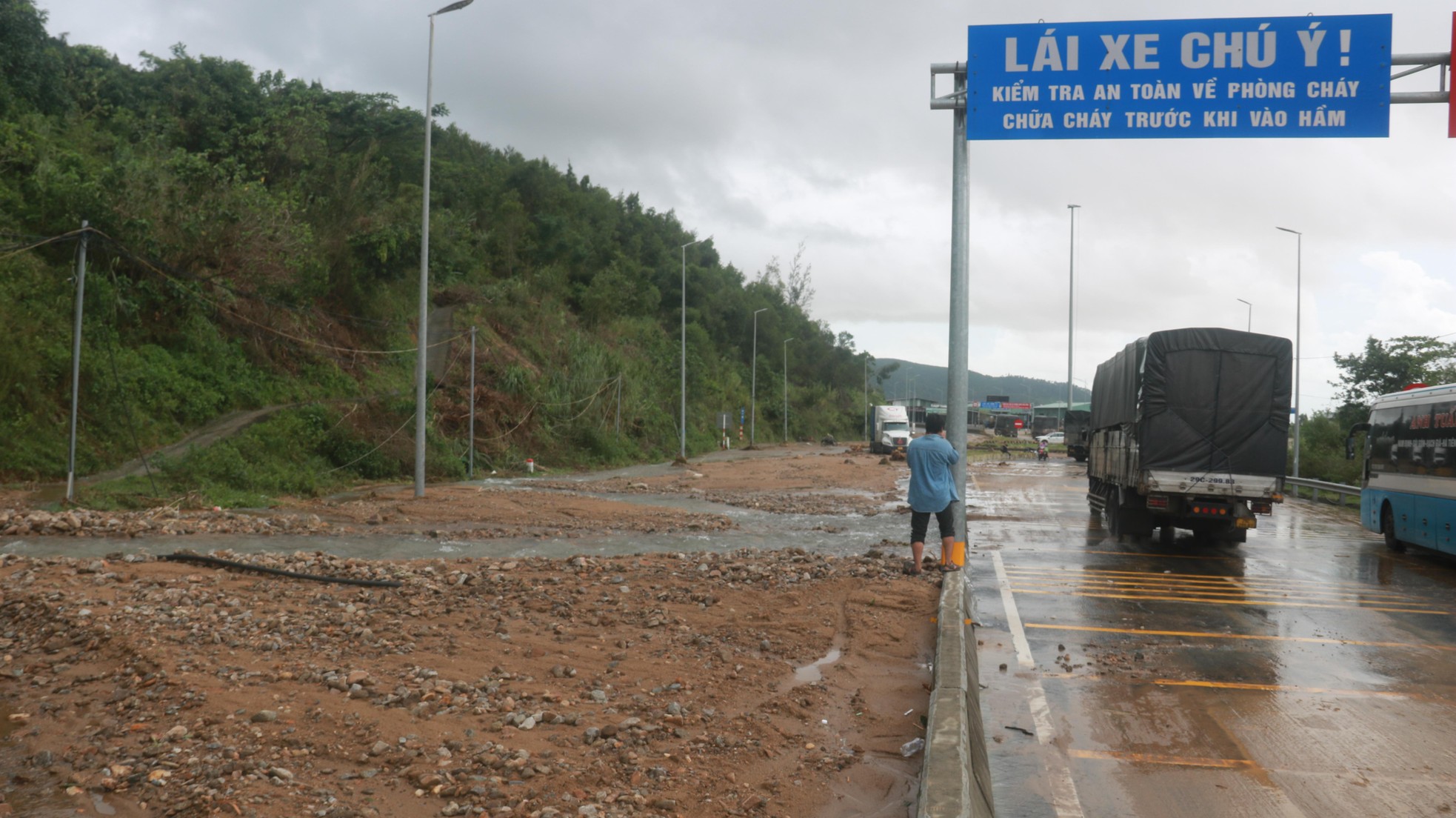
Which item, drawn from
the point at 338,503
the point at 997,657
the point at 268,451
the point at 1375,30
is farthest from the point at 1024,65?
the point at 268,451

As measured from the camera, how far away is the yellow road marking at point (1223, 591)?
12.0 metres

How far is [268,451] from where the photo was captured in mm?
24578

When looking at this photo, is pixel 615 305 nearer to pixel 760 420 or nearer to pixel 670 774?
pixel 760 420

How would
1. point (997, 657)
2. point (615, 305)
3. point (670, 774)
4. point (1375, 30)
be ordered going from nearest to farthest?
point (670, 774) < point (997, 657) < point (1375, 30) < point (615, 305)

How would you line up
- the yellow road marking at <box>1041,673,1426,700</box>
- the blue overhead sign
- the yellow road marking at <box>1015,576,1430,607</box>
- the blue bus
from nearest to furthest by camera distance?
the yellow road marking at <box>1041,673,1426,700</box>
the yellow road marking at <box>1015,576,1430,607</box>
the blue overhead sign
the blue bus

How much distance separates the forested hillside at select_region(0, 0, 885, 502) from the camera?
2275 centimetres

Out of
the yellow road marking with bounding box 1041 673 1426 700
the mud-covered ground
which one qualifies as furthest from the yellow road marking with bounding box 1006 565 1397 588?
the yellow road marking with bounding box 1041 673 1426 700

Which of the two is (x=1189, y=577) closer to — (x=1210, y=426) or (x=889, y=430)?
(x=1210, y=426)

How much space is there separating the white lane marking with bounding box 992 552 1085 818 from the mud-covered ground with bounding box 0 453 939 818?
2.49 feet

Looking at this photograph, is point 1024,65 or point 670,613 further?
point 1024,65

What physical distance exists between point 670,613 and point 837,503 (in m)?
15.3

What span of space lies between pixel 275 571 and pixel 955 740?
7.39 metres

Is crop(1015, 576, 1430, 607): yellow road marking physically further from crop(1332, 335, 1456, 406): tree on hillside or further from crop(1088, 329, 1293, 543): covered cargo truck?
crop(1332, 335, 1456, 406): tree on hillside

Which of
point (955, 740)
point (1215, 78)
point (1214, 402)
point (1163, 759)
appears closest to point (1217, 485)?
point (1214, 402)
